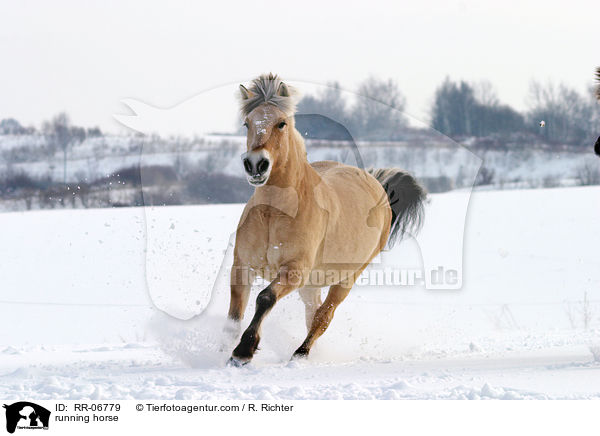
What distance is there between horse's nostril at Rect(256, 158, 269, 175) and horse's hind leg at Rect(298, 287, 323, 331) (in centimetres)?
200

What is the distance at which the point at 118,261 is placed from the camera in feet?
48.9

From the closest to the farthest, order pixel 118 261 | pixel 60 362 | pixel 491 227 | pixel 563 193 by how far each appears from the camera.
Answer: pixel 60 362 < pixel 118 261 < pixel 491 227 < pixel 563 193

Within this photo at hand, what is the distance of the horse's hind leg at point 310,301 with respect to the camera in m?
6.96

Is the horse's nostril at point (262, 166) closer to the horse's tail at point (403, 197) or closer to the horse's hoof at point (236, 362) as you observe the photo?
the horse's hoof at point (236, 362)

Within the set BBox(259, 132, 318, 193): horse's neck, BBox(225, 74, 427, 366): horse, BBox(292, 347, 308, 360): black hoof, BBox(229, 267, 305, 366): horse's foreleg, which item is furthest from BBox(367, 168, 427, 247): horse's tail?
BBox(229, 267, 305, 366): horse's foreleg

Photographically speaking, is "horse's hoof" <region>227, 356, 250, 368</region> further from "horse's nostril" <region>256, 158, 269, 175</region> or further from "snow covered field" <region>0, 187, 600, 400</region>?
"horse's nostril" <region>256, 158, 269, 175</region>

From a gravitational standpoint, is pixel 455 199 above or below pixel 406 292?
above

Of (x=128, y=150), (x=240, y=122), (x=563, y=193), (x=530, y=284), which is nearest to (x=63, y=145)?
(x=128, y=150)

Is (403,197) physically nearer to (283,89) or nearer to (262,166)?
(283,89)

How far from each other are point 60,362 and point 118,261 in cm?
887

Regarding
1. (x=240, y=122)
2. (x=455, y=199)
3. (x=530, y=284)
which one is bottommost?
(x=530, y=284)

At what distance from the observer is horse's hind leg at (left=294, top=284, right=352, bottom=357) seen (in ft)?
20.2

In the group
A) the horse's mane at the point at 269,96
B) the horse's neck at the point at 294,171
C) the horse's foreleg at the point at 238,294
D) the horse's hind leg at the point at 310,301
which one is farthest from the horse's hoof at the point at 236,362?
the horse's mane at the point at 269,96

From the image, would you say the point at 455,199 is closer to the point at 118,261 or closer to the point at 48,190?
the point at 118,261
